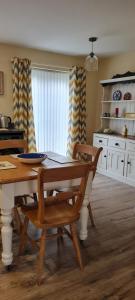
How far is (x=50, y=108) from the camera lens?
4816mm

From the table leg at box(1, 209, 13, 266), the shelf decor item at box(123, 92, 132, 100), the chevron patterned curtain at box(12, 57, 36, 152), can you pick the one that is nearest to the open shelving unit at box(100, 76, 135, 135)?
the shelf decor item at box(123, 92, 132, 100)

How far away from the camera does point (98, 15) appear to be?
2785 millimetres

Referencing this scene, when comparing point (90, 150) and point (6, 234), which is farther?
point (90, 150)

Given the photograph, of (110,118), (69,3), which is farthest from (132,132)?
(69,3)

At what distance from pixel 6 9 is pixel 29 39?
1.14 meters

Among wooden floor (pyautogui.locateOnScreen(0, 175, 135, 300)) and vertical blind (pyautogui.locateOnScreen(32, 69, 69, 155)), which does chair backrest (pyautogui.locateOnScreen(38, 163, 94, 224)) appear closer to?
wooden floor (pyautogui.locateOnScreen(0, 175, 135, 300))

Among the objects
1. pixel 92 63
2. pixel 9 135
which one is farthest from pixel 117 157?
pixel 9 135

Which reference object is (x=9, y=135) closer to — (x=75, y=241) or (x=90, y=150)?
(x=90, y=150)

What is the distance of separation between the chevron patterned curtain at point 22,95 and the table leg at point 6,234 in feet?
9.02

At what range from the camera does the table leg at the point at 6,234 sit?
5.85 feet

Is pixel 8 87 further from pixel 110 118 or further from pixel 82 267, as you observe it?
pixel 82 267

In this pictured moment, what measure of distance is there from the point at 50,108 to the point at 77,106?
59cm

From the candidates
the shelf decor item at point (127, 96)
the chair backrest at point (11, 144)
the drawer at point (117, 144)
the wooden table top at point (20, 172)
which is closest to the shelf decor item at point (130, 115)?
the shelf decor item at point (127, 96)

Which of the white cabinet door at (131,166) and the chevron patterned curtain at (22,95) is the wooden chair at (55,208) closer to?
the white cabinet door at (131,166)
